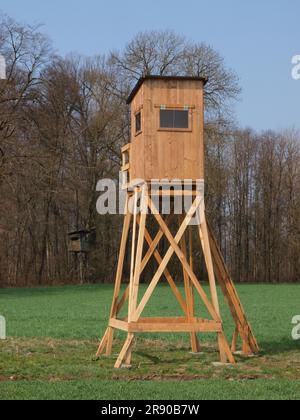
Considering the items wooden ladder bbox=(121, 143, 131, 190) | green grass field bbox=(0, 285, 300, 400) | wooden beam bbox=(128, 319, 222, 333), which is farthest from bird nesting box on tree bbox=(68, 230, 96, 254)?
wooden beam bbox=(128, 319, 222, 333)

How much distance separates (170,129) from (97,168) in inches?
1491

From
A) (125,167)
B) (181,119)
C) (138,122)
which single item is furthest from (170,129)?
(125,167)

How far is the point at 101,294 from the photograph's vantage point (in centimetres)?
3803

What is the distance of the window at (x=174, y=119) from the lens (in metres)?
14.7

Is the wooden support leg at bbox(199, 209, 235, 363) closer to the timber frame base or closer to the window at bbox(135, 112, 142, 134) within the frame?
the timber frame base

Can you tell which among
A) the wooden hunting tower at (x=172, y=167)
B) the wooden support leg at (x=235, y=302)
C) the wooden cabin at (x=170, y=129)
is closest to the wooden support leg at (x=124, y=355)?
the wooden hunting tower at (x=172, y=167)

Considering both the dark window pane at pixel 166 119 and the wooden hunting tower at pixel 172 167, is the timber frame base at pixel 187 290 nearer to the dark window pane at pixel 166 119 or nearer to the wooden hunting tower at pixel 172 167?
the wooden hunting tower at pixel 172 167

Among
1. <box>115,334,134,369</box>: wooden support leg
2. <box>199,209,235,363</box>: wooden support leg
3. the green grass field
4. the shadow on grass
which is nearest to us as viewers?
the green grass field

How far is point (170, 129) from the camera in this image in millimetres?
14680

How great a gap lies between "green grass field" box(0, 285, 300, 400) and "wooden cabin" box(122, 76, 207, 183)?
386 centimetres

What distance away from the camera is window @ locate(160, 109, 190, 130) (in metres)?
14.7

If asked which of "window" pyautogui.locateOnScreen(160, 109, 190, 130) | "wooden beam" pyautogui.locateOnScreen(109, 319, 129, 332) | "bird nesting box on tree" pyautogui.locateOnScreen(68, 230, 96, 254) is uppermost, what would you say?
"window" pyautogui.locateOnScreen(160, 109, 190, 130)

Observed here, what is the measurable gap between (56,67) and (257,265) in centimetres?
2433
